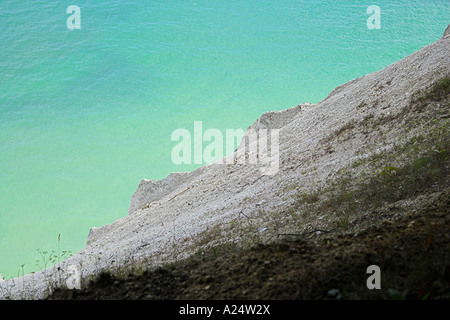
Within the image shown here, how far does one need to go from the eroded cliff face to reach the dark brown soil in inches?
59.7

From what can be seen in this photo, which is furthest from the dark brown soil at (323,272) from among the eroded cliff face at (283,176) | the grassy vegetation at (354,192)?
the eroded cliff face at (283,176)

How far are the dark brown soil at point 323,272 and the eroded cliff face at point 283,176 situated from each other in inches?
59.7

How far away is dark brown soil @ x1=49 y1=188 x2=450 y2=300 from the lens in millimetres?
3498

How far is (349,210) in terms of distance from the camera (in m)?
6.80

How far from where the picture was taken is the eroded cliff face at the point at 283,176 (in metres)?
8.04

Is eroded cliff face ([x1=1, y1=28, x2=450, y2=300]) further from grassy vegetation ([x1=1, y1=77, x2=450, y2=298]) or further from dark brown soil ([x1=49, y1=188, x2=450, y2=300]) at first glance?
dark brown soil ([x1=49, y1=188, x2=450, y2=300])

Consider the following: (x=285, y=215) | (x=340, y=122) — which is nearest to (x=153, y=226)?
(x=285, y=215)

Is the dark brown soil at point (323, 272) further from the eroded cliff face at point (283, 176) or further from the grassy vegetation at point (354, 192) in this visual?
the eroded cliff face at point (283, 176)

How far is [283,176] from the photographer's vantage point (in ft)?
32.8

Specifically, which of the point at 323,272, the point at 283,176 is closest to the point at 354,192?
the point at 283,176
